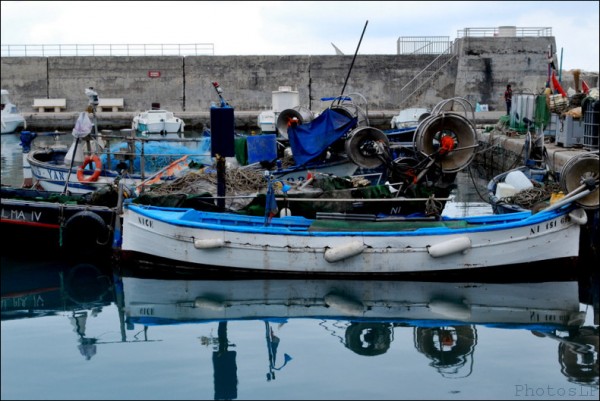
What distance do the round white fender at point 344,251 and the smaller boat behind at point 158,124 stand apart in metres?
20.8

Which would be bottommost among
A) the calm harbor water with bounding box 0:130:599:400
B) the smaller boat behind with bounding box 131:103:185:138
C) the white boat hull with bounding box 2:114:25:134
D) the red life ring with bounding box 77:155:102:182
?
the calm harbor water with bounding box 0:130:599:400

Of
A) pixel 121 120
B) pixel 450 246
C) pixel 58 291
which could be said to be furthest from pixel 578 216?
pixel 121 120

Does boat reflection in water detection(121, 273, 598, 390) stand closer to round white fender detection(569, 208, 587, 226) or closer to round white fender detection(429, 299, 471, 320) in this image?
round white fender detection(429, 299, 471, 320)

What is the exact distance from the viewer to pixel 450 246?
10.5m

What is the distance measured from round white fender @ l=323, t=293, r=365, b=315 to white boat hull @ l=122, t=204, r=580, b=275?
427 mm

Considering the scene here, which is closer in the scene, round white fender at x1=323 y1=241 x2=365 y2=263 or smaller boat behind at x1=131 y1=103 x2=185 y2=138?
round white fender at x1=323 y1=241 x2=365 y2=263

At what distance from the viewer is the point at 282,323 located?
31.3ft

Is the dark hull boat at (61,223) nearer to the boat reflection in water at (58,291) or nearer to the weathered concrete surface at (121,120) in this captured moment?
the boat reflection in water at (58,291)

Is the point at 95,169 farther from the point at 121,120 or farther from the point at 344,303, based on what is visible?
the point at 121,120

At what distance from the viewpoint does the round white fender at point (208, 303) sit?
10219 mm

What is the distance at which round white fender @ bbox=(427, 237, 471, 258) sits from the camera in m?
10.5

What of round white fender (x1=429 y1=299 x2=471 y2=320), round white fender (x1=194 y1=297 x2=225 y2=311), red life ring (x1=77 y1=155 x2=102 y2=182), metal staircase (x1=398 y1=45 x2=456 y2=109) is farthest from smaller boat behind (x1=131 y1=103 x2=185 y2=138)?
round white fender (x1=429 y1=299 x2=471 y2=320)

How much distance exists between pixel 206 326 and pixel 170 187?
12.1ft

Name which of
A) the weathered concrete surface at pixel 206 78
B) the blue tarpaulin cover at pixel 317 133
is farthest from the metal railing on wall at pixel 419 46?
the blue tarpaulin cover at pixel 317 133
